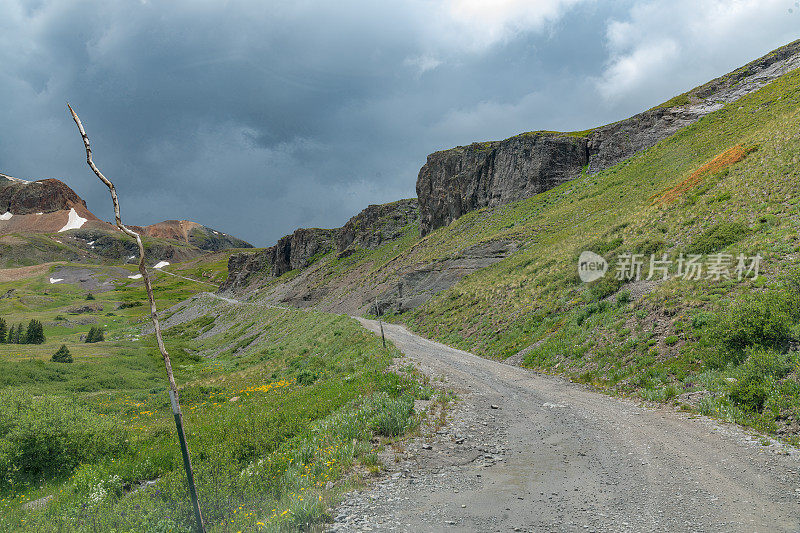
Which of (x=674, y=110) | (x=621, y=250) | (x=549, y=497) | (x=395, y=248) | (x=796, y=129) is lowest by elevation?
(x=549, y=497)

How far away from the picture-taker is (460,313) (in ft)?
126

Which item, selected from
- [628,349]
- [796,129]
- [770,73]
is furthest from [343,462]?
[770,73]

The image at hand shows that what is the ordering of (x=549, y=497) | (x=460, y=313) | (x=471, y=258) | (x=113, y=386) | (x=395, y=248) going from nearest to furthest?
(x=549, y=497) → (x=113, y=386) → (x=460, y=313) → (x=471, y=258) → (x=395, y=248)

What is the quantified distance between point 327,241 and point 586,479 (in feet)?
520

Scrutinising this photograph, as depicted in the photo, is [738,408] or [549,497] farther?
[738,408]

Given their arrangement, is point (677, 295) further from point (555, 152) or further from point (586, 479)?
point (555, 152)

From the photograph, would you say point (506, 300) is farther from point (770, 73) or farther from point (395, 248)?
point (395, 248)

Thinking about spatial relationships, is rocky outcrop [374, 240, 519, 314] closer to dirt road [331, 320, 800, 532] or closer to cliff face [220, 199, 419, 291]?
dirt road [331, 320, 800, 532]

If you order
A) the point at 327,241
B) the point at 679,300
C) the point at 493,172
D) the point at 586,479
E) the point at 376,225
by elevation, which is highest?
the point at 327,241

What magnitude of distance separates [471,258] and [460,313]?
16753mm

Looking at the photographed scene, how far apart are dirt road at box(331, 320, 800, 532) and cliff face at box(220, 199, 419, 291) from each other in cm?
11095

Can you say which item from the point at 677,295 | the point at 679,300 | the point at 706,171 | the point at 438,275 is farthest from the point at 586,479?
the point at 438,275

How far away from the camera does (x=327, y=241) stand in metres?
161

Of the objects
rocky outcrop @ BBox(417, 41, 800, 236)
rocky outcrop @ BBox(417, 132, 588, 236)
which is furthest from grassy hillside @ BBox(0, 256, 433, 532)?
rocky outcrop @ BBox(417, 41, 800, 236)
